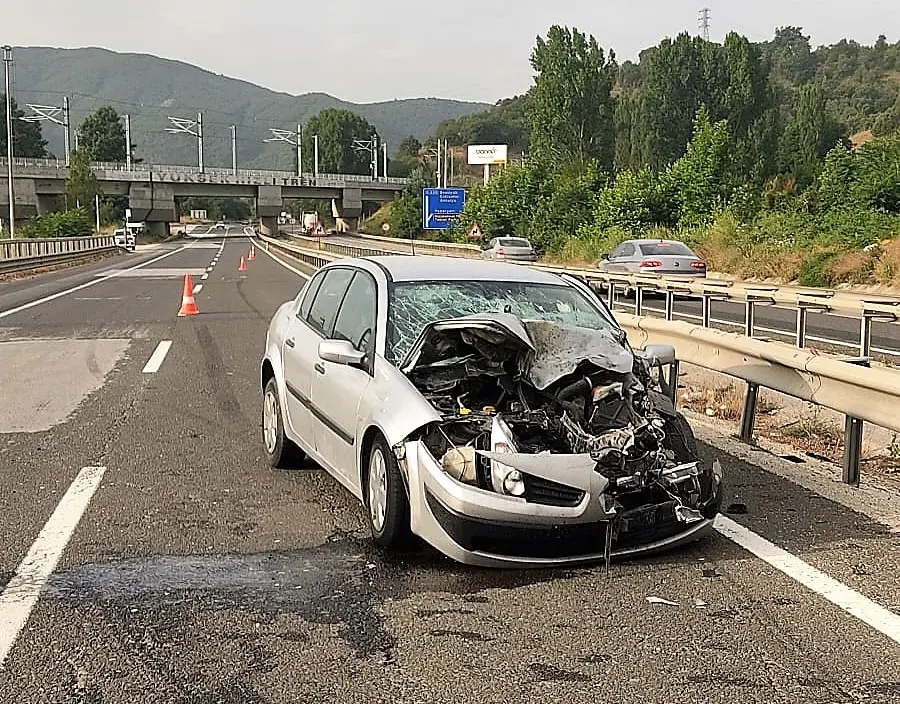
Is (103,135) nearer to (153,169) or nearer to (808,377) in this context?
(153,169)

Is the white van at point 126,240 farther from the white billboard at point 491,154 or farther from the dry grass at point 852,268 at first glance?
the dry grass at point 852,268

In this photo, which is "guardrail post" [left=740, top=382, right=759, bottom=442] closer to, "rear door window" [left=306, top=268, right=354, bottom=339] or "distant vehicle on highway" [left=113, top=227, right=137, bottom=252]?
"rear door window" [left=306, top=268, right=354, bottom=339]

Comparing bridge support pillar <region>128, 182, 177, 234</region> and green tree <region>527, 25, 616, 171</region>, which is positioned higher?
green tree <region>527, 25, 616, 171</region>

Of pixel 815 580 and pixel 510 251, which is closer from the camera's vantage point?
pixel 815 580

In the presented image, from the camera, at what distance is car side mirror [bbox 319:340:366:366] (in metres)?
6.13

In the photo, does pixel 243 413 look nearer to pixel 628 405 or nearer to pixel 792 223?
pixel 628 405

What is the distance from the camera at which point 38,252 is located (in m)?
52.2

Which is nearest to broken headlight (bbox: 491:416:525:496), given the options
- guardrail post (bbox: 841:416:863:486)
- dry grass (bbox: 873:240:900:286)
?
guardrail post (bbox: 841:416:863:486)

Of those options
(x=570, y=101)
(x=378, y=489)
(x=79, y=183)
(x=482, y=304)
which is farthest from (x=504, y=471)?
(x=79, y=183)

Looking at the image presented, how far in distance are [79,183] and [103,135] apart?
275ft

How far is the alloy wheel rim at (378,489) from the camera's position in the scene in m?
5.69

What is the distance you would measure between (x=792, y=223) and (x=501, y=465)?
31827mm

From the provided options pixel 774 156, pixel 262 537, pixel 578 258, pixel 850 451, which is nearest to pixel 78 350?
pixel 262 537

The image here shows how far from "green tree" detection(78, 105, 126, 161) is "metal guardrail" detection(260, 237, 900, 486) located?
177719 mm
